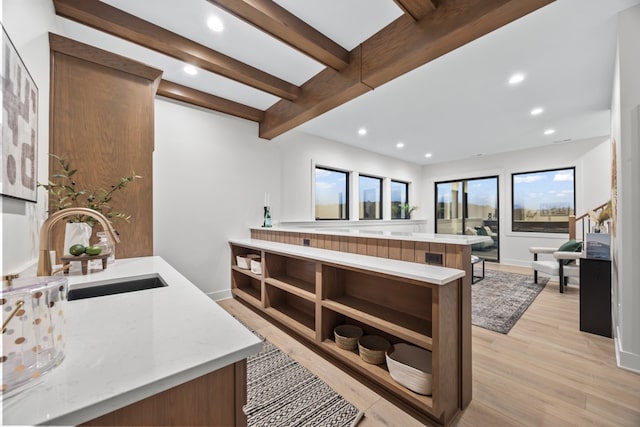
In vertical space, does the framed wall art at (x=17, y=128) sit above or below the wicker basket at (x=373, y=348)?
above

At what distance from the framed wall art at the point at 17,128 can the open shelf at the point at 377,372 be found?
1980 mm

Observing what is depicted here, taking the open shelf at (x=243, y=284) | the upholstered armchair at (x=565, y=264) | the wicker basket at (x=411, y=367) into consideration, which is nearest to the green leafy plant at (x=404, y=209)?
the upholstered armchair at (x=565, y=264)

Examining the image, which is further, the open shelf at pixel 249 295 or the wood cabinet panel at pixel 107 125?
the open shelf at pixel 249 295

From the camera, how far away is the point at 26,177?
114 centimetres

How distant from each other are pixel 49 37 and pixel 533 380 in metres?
3.99

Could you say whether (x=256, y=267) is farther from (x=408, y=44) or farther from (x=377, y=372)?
(x=408, y=44)

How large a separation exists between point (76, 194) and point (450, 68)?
3251 mm

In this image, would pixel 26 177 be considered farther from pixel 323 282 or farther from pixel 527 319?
pixel 527 319

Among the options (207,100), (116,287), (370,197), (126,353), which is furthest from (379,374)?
(370,197)

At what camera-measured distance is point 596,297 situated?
254cm

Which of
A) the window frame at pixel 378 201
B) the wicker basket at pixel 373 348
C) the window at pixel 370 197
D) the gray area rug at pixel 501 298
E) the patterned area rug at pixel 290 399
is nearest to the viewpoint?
the patterned area rug at pixel 290 399

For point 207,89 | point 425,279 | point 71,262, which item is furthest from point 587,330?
point 207,89

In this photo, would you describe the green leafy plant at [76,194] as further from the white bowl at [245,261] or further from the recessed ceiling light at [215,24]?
the white bowl at [245,261]

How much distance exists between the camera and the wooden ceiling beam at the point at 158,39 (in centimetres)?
177
